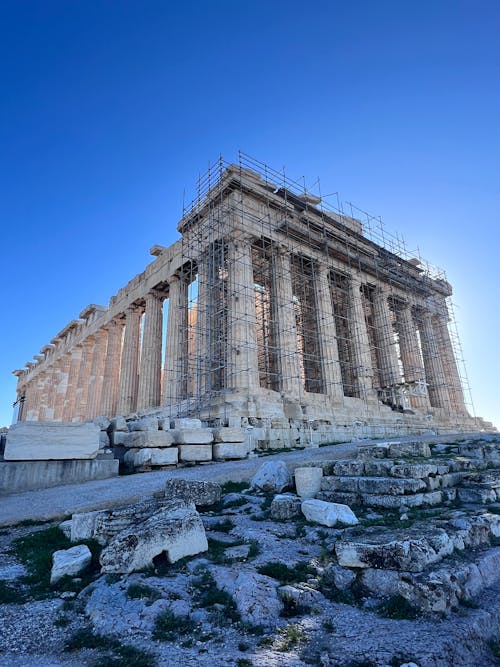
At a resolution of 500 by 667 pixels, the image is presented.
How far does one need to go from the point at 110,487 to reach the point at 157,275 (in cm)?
1797

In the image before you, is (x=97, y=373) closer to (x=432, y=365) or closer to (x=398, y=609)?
(x=432, y=365)

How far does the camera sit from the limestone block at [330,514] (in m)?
5.65

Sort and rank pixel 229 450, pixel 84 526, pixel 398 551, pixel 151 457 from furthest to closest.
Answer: pixel 229 450 → pixel 151 457 → pixel 84 526 → pixel 398 551

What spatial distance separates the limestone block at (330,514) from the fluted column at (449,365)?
27202 mm

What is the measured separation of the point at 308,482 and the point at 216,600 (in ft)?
12.9

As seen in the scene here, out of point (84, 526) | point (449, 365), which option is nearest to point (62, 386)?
point (449, 365)

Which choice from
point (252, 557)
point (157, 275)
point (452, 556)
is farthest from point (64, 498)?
point (157, 275)

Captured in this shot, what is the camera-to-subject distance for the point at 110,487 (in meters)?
8.81

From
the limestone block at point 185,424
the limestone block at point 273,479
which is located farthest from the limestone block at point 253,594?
the limestone block at point 185,424

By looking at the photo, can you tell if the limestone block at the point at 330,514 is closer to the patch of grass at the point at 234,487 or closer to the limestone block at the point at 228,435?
the patch of grass at the point at 234,487

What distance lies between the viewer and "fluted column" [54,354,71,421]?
118ft

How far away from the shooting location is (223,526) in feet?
20.0

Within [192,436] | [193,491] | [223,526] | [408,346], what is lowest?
[223,526]

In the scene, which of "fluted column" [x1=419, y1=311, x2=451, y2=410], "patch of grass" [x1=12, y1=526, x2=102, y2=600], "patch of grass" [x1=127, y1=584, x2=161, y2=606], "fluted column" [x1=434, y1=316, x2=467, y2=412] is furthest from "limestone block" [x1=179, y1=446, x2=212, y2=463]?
"fluted column" [x1=434, y1=316, x2=467, y2=412]
